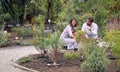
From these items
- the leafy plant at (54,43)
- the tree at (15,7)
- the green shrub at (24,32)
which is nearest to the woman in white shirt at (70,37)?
the leafy plant at (54,43)

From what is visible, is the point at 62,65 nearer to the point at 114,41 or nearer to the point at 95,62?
the point at 95,62

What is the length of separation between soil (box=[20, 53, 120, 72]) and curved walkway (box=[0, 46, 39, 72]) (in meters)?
0.53

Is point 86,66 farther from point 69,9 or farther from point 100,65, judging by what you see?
point 69,9

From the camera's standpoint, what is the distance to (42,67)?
1137 cm

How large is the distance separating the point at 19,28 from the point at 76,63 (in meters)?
8.21

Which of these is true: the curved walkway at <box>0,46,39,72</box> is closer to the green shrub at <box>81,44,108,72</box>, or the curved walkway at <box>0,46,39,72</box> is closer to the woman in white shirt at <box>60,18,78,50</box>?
the woman in white shirt at <box>60,18,78,50</box>

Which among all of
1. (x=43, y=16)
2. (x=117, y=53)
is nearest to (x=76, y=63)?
(x=117, y=53)

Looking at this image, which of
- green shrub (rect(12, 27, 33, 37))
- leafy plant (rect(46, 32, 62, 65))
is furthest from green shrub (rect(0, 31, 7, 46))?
leafy plant (rect(46, 32, 62, 65))

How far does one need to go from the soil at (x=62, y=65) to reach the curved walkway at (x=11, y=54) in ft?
1.74

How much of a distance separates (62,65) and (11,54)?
3112mm

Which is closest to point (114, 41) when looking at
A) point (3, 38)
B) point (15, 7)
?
point (3, 38)

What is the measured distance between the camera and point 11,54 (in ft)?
46.3

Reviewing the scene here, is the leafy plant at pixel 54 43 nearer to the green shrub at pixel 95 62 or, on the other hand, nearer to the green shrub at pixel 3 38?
the green shrub at pixel 95 62

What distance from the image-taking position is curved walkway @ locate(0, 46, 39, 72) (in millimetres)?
11569
